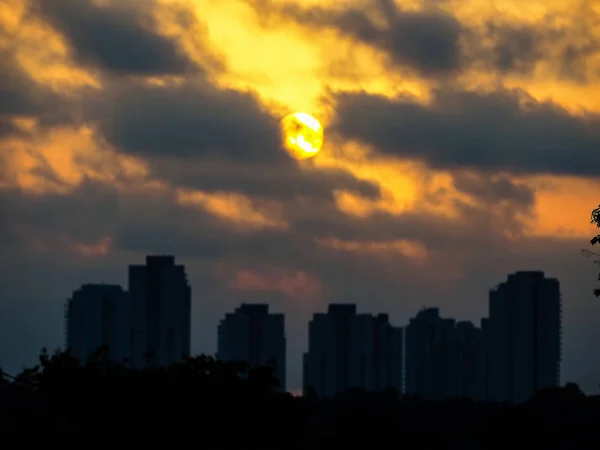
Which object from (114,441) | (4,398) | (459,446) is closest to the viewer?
(114,441)

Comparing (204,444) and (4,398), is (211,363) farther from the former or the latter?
(4,398)

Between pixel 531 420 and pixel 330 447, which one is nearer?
pixel 330 447

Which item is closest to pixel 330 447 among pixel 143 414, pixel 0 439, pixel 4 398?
pixel 4 398

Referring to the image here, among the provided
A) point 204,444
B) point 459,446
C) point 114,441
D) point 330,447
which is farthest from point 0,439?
point 459,446

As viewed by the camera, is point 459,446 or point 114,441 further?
point 459,446

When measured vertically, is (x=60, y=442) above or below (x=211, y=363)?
below

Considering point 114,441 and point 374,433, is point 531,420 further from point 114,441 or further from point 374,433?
point 114,441

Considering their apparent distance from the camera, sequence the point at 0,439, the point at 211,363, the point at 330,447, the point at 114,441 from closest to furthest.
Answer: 1. the point at 0,439
2. the point at 114,441
3. the point at 211,363
4. the point at 330,447

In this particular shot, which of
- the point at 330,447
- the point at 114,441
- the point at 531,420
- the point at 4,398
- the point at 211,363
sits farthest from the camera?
the point at 531,420

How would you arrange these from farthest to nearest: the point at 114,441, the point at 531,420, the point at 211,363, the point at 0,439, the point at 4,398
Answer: the point at 531,420
the point at 4,398
the point at 211,363
the point at 114,441
the point at 0,439
